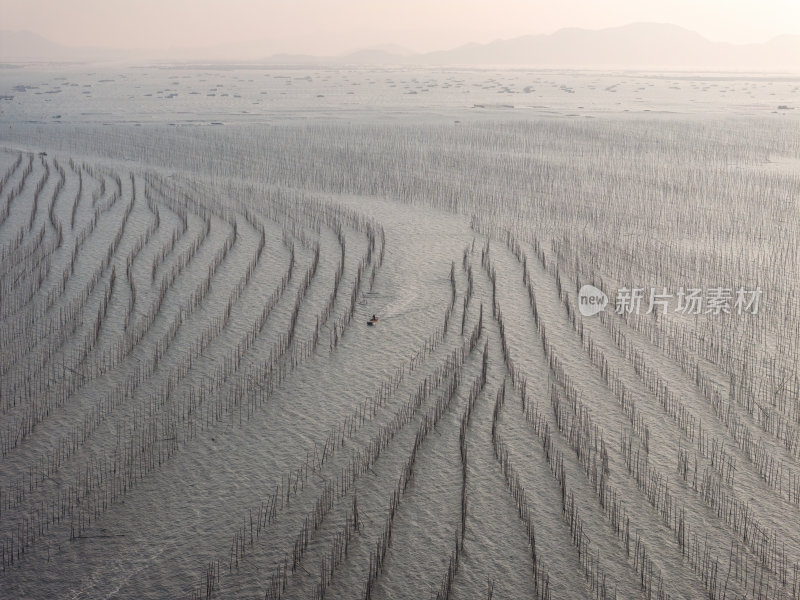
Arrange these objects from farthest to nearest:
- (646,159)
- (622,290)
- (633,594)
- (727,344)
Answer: (646,159) → (622,290) → (727,344) → (633,594)

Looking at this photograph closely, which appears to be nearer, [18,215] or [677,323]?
[677,323]

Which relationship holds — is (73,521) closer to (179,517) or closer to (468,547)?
(179,517)

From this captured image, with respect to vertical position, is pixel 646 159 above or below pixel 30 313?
above

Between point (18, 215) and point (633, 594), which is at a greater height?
point (18, 215)

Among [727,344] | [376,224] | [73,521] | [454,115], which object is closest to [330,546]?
[73,521]

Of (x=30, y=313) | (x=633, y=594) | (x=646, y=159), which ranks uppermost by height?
(x=646, y=159)

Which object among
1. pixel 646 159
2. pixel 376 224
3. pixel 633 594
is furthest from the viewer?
pixel 646 159

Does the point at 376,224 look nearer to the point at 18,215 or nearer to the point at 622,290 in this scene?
the point at 622,290

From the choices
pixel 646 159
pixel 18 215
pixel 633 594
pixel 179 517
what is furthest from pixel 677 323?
pixel 646 159

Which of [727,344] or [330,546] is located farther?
[727,344]
